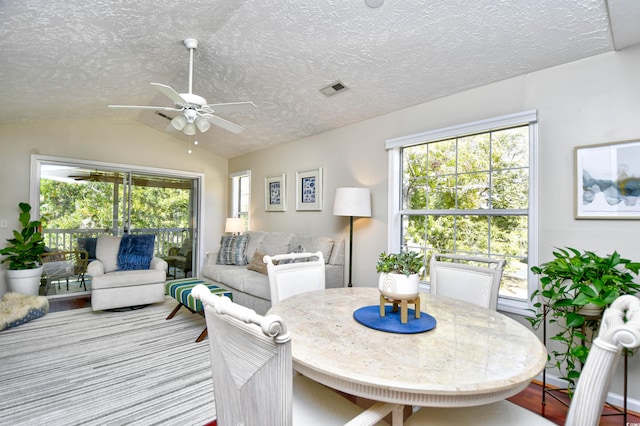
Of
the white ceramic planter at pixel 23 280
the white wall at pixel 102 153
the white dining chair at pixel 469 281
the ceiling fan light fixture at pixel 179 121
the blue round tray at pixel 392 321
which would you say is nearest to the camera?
the blue round tray at pixel 392 321

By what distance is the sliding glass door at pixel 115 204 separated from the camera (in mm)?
4547

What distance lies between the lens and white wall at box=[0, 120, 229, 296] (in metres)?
4.18

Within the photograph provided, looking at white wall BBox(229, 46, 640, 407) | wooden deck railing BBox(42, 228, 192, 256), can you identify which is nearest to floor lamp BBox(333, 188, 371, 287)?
white wall BBox(229, 46, 640, 407)

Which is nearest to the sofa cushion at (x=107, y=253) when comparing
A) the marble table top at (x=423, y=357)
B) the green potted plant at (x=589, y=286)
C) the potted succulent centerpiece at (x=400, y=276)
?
the marble table top at (x=423, y=357)

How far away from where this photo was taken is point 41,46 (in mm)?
2432

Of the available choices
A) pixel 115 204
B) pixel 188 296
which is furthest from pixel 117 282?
pixel 115 204

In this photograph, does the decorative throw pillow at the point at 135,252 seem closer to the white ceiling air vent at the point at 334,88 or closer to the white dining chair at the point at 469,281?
the white ceiling air vent at the point at 334,88

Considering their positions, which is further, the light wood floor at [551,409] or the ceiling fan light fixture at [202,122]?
the ceiling fan light fixture at [202,122]

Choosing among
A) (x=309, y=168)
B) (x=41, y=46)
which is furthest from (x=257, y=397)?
(x=309, y=168)

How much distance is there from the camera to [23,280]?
12.8 ft

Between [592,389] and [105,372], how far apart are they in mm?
3007

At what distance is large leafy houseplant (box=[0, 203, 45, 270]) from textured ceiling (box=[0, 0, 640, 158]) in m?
1.39

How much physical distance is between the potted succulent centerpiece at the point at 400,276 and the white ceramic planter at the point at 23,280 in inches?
188

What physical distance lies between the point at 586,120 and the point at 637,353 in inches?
61.4
